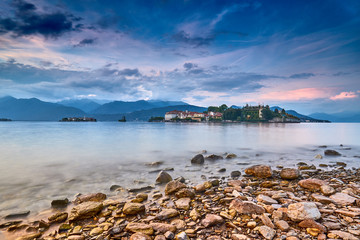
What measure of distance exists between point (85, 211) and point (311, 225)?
6.20m

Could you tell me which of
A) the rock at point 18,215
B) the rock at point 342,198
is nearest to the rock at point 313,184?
the rock at point 342,198

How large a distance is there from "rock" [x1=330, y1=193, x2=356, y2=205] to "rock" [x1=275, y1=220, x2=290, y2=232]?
9.46ft

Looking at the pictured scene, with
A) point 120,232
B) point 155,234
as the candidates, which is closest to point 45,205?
point 120,232

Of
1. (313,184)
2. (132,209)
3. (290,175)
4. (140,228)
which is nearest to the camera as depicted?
(140,228)

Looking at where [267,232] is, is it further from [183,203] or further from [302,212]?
[183,203]

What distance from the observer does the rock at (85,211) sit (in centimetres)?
527

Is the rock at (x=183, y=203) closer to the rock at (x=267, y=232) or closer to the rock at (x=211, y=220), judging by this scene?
the rock at (x=211, y=220)

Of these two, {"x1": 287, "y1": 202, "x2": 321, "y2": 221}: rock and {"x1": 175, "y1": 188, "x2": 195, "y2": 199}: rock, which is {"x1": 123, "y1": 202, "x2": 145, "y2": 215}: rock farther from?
{"x1": 287, "y1": 202, "x2": 321, "y2": 221}: rock

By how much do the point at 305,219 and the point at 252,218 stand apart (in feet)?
4.09

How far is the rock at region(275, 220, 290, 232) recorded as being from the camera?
4.17 m

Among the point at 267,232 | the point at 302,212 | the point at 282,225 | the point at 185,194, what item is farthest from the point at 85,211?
the point at 302,212

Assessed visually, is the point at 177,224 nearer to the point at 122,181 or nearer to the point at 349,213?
the point at 349,213

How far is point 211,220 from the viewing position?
15.3 ft

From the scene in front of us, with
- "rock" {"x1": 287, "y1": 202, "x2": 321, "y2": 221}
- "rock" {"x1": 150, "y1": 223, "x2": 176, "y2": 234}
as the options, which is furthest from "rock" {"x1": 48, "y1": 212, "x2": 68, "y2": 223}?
"rock" {"x1": 287, "y1": 202, "x2": 321, "y2": 221}
